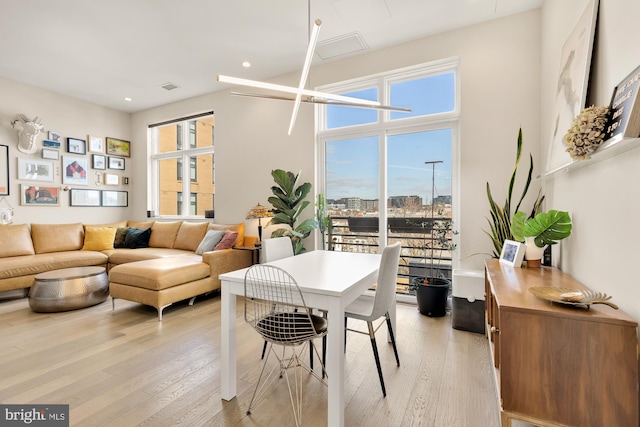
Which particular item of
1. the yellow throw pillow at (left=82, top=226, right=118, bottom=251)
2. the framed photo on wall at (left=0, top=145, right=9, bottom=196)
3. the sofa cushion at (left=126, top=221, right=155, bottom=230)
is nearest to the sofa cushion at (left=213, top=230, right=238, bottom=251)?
the sofa cushion at (left=126, top=221, right=155, bottom=230)

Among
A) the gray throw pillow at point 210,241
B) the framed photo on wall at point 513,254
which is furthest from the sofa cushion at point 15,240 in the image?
the framed photo on wall at point 513,254

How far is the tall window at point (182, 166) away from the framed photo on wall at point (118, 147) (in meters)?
0.52

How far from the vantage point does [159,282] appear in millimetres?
3156

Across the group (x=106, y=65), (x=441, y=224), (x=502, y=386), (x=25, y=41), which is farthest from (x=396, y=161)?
(x=25, y=41)

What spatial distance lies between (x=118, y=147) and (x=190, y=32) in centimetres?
365

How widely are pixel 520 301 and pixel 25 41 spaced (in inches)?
213

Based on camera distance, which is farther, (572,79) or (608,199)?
(572,79)

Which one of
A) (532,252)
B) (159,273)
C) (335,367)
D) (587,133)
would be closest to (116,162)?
(159,273)

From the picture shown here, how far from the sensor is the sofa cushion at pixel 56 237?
449 centimetres

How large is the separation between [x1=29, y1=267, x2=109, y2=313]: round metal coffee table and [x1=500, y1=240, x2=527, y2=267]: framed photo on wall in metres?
4.23

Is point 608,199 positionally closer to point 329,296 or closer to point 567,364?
point 567,364

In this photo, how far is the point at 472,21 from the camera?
10.4ft

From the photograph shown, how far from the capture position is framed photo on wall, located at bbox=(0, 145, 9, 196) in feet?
14.3

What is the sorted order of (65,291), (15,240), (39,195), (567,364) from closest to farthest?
(567,364) < (65,291) < (15,240) < (39,195)
